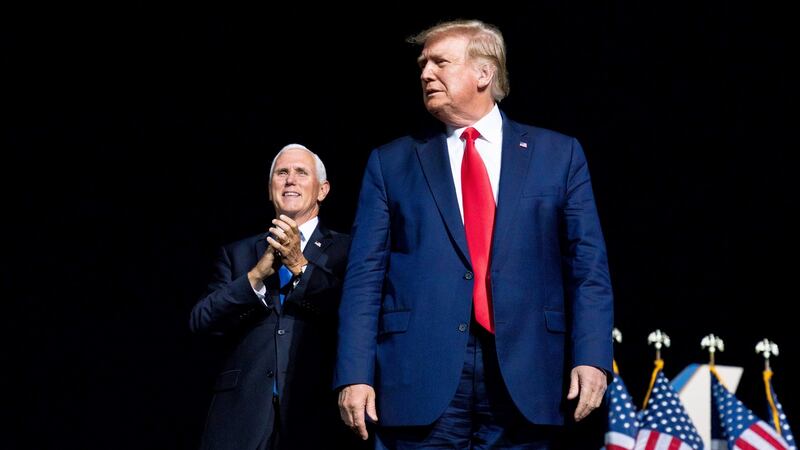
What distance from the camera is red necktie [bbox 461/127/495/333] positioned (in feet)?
6.60

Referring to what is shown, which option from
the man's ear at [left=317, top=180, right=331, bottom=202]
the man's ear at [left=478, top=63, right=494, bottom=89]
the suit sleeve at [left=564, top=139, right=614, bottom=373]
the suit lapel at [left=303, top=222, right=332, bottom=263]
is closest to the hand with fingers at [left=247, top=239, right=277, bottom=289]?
the suit lapel at [left=303, top=222, right=332, bottom=263]

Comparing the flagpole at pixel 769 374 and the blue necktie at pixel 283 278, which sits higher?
the blue necktie at pixel 283 278

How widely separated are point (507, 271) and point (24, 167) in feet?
8.84

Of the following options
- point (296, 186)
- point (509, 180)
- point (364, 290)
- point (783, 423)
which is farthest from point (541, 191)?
point (783, 423)

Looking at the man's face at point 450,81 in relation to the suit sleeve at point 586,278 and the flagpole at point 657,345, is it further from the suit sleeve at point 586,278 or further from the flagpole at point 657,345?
the flagpole at point 657,345

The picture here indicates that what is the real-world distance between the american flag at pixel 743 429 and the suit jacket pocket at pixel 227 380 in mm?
2463

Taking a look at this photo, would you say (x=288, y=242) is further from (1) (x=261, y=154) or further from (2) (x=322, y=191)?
(1) (x=261, y=154)

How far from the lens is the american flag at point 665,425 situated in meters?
4.16

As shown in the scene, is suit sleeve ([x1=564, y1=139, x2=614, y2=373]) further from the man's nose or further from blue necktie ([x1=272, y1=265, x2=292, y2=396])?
blue necktie ([x1=272, y1=265, x2=292, y2=396])

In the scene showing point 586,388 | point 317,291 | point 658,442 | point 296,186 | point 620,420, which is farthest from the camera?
point 620,420

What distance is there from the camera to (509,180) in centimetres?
208

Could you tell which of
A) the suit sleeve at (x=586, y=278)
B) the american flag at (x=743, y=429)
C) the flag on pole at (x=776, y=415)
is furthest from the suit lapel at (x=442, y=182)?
the flag on pole at (x=776, y=415)

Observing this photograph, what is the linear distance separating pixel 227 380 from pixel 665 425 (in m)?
2.20

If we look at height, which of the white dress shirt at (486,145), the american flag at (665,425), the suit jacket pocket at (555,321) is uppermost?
the white dress shirt at (486,145)
